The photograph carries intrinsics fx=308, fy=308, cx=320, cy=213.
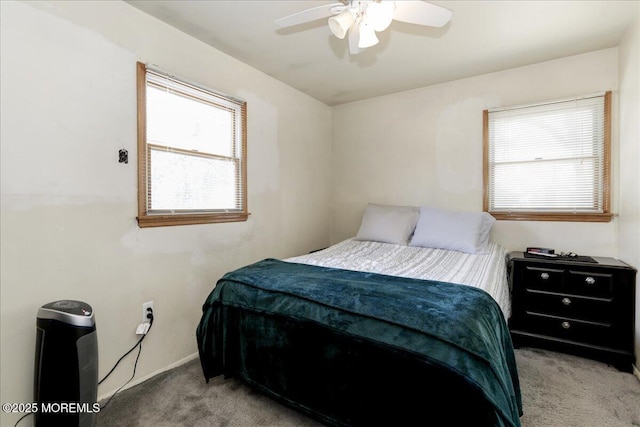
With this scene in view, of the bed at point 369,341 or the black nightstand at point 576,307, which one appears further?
the black nightstand at point 576,307

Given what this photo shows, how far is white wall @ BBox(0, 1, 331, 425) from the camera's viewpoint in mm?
1535

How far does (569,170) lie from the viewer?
272 cm

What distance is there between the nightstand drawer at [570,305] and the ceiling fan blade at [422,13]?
2.11 m

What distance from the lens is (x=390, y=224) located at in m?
A: 3.12

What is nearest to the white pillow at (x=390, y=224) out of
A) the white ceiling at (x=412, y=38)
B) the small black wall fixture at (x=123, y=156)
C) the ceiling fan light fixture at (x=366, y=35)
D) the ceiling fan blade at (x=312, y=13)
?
the white ceiling at (x=412, y=38)

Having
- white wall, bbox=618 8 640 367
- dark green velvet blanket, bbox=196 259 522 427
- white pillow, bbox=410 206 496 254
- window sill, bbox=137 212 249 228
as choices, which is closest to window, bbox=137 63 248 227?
window sill, bbox=137 212 249 228

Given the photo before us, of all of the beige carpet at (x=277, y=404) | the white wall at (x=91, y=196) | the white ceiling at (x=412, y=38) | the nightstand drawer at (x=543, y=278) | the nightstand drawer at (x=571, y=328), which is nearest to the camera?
the white wall at (x=91, y=196)

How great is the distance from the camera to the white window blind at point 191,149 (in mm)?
2123

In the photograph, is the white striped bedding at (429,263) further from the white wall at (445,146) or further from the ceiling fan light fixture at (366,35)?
the ceiling fan light fixture at (366,35)

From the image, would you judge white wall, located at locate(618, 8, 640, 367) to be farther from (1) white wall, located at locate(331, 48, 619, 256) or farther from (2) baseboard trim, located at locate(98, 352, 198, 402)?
A: (2) baseboard trim, located at locate(98, 352, 198, 402)

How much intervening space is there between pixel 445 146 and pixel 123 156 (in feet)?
9.57

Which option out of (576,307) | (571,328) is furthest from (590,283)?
(571,328)

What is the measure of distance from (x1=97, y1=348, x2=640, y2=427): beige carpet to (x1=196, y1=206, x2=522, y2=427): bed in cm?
12

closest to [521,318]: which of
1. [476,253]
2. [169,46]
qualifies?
[476,253]
